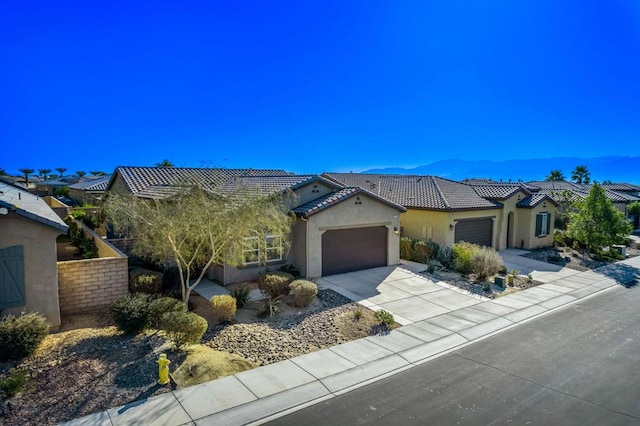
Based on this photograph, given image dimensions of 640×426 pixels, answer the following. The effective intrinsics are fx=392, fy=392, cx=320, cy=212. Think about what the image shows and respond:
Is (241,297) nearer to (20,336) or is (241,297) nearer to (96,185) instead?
(20,336)

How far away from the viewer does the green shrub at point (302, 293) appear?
1391 centimetres

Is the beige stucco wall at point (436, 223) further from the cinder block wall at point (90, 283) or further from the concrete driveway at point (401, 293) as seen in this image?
the cinder block wall at point (90, 283)

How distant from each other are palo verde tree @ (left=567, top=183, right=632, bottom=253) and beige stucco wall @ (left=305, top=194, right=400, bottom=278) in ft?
42.5

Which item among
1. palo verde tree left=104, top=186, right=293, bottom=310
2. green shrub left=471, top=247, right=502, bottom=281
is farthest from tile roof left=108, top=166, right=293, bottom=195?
green shrub left=471, top=247, right=502, bottom=281

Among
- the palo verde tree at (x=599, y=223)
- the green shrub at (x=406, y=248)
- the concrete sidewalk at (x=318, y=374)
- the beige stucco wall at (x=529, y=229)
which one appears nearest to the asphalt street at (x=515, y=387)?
the concrete sidewalk at (x=318, y=374)

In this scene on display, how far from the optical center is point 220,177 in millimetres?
22766

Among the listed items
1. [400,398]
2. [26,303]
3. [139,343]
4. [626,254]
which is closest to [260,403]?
[400,398]

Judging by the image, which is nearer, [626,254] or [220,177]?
[220,177]

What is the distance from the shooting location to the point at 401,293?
52.6 feet

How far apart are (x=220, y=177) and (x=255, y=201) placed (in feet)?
38.2

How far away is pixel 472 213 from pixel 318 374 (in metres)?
18.3

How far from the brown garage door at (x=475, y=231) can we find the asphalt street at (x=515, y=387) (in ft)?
39.7

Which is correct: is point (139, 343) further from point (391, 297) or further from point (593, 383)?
point (593, 383)

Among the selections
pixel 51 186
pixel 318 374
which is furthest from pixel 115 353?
pixel 51 186
